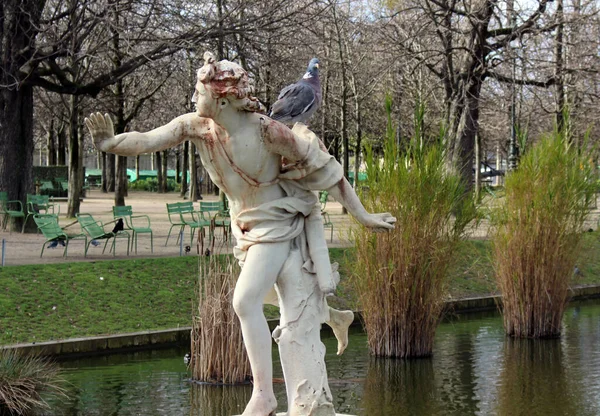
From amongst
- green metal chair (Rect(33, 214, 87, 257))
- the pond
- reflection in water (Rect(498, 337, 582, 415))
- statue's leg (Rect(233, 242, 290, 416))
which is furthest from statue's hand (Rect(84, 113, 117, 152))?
green metal chair (Rect(33, 214, 87, 257))

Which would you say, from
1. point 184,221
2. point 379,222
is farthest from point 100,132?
point 184,221

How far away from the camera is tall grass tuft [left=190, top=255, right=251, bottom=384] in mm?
10188

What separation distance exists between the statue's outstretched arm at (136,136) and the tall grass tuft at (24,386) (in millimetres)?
Answer: 4187

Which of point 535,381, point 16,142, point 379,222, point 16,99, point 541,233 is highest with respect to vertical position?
point 16,99

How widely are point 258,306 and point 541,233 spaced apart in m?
8.29

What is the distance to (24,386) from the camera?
9.20 m

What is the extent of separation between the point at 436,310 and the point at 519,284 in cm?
195

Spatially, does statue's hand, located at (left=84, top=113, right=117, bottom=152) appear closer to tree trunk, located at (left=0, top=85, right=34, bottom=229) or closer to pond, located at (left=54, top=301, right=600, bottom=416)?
pond, located at (left=54, top=301, right=600, bottom=416)

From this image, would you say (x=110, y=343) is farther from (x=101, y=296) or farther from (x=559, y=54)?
(x=559, y=54)

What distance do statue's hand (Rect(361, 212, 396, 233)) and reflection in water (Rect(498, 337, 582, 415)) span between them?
3.83 meters

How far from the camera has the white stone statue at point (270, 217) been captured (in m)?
5.63

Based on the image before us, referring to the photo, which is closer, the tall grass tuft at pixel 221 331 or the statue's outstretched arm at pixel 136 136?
the statue's outstretched arm at pixel 136 136

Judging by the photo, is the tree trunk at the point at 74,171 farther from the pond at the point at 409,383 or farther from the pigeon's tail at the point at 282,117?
the pigeon's tail at the point at 282,117

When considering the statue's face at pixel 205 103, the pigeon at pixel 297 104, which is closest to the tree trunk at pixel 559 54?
the pigeon at pixel 297 104
